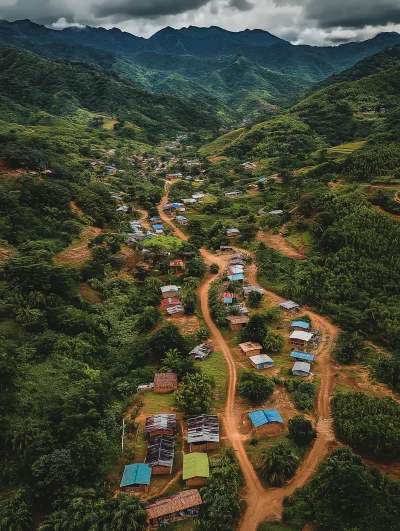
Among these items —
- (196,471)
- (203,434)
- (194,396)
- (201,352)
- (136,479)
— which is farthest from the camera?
(201,352)

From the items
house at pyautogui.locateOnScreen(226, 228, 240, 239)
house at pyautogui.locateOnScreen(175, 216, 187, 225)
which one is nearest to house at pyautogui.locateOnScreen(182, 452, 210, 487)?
house at pyautogui.locateOnScreen(226, 228, 240, 239)

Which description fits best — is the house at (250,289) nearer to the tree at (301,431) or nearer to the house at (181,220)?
the tree at (301,431)

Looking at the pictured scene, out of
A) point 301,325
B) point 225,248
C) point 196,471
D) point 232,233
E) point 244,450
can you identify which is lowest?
point 244,450

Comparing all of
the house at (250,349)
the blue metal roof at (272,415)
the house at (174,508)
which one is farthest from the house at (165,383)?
the house at (174,508)

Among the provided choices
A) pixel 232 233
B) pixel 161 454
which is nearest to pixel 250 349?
pixel 161 454

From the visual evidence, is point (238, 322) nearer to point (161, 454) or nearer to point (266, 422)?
point (266, 422)

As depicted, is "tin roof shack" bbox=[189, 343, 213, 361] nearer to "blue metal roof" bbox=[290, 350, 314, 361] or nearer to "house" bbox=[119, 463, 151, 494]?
"blue metal roof" bbox=[290, 350, 314, 361]

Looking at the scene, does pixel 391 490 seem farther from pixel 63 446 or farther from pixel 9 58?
pixel 9 58
